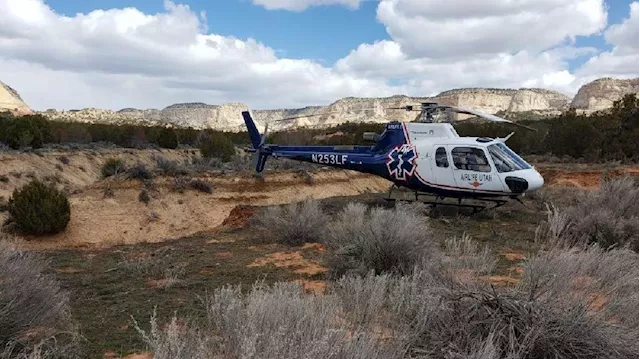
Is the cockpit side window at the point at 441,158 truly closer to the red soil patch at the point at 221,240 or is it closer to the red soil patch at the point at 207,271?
the red soil patch at the point at 221,240

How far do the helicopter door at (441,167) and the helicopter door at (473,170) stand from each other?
0.12 meters

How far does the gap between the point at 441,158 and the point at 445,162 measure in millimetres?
146

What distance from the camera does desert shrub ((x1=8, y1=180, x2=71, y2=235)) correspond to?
15242mm

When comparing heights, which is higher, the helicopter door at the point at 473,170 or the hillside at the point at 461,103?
the hillside at the point at 461,103

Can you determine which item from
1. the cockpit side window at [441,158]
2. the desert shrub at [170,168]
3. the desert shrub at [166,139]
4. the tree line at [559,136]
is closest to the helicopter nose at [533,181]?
the cockpit side window at [441,158]

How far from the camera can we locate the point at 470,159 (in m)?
12.6

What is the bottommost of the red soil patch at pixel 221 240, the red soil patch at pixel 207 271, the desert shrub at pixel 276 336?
the red soil patch at pixel 221 240

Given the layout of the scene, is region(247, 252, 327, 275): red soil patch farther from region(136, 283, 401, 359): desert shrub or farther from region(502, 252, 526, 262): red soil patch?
region(136, 283, 401, 359): desert shrub

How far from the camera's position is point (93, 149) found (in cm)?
3759

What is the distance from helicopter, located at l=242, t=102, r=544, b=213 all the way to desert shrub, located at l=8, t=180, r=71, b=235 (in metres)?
8.80

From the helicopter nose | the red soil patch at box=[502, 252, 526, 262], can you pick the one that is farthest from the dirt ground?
the red soil patch at box=[502, 252, 526, 262]

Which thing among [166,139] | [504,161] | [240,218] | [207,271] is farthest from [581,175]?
[166,139]

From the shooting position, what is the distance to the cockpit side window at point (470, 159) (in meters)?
12.4

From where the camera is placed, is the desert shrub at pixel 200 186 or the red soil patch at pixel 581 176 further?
the red soil patch at pixel 581 176
